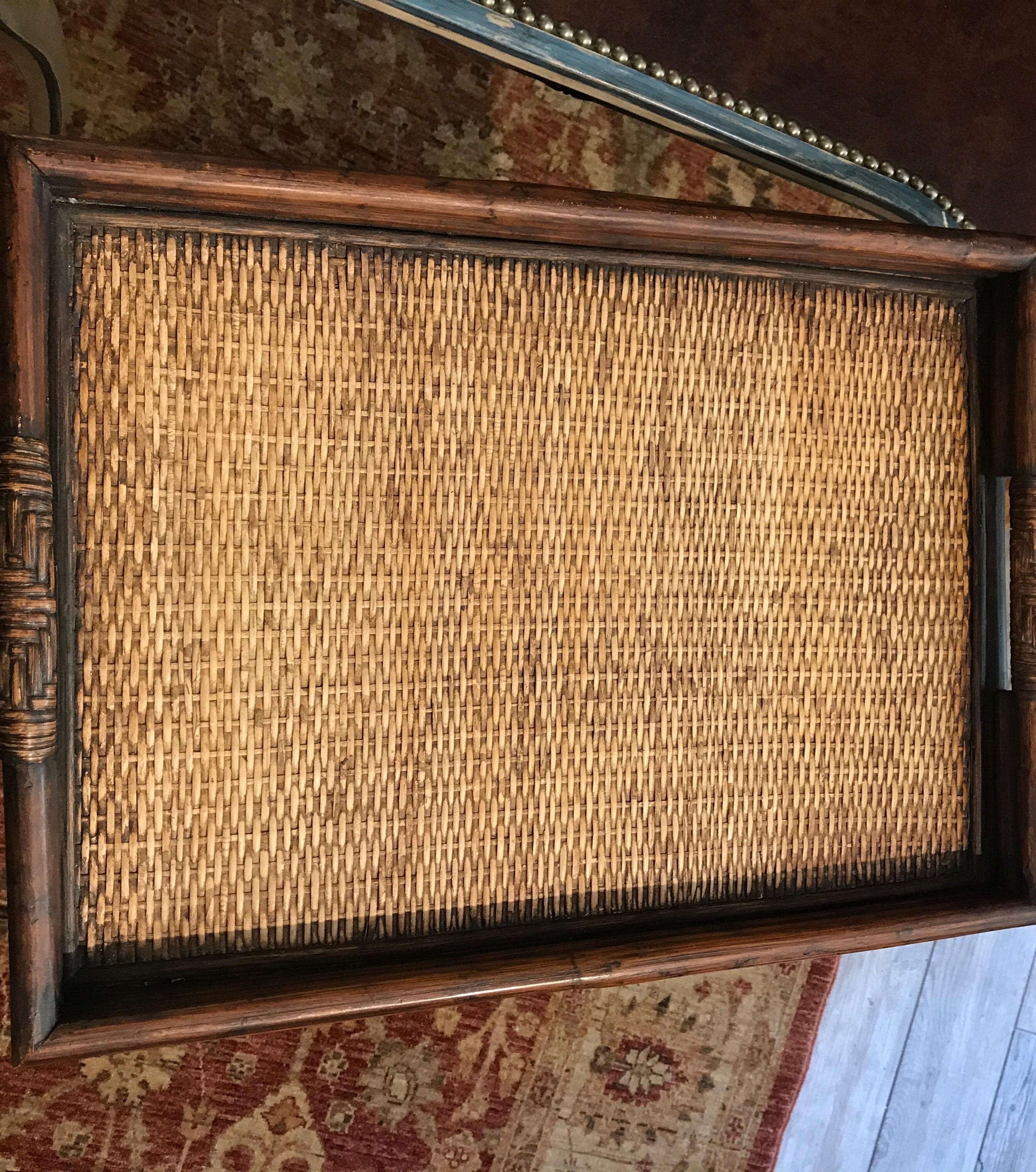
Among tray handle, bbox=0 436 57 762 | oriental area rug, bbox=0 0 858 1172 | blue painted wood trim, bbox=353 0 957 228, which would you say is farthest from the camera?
oriental area rug, bbox=0 0 858 1172

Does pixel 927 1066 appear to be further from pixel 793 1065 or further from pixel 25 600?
pixel 25 600

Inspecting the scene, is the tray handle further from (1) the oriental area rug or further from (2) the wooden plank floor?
(2) the wooden plank floor

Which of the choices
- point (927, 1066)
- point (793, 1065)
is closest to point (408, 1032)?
point (793, 1065)

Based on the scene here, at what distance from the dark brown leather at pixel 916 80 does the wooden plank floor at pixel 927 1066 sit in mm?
766

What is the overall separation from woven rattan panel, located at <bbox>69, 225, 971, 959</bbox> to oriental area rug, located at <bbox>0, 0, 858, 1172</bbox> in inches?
16.0

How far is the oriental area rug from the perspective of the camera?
782 mm

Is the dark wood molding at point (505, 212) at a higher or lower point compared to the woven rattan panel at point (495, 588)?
higher

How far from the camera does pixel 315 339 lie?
1.56 feet

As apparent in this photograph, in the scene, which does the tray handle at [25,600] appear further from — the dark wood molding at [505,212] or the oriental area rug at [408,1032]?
the oriental area rug at [408,1032]

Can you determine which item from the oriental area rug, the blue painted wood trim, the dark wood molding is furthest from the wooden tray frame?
the oriental area rug

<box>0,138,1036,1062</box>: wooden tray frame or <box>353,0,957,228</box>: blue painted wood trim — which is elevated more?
<box>353,0,957,228</box>: blue painted wood trim

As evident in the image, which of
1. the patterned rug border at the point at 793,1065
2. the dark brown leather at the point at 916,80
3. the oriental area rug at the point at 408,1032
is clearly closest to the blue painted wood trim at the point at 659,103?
the dark brown leather at the point at 916,80

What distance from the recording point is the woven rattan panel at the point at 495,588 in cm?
46

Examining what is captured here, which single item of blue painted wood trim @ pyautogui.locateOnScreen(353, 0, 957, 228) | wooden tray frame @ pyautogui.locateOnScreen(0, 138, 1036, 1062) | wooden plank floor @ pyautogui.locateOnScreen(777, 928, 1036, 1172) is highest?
blue painted wood trim @ pyautogui.locateOnScreen(353, 0, 957, 228)
